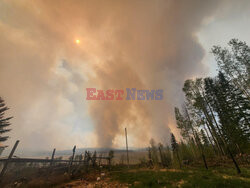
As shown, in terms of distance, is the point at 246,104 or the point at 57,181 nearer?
the point at 57,181

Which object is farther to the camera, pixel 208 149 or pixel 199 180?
pixel 208 149

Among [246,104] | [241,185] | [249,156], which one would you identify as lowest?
[241,185]

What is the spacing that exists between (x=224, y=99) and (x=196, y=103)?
1282 cm

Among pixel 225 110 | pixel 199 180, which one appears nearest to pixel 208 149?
pixel 225 110

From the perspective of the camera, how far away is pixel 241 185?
22.6ft

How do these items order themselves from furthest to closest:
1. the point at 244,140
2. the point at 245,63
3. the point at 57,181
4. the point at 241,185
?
1. the point at 244,140
2. the point at 245,63
3. the point at 57,181
4. the point at 241,185

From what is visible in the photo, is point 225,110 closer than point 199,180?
No

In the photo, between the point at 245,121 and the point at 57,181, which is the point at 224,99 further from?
the point at 57,181

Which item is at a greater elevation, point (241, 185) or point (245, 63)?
point (245, 63)

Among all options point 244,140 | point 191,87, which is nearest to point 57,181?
point 191,87

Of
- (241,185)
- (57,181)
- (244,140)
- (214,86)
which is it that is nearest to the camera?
(241,185)

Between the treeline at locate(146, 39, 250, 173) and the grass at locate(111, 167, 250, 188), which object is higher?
the treeline at locate(146, 39, 250, 173)

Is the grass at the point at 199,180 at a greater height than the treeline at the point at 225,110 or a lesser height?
lesser

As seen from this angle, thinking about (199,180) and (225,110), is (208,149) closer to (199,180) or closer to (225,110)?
(225,110)
